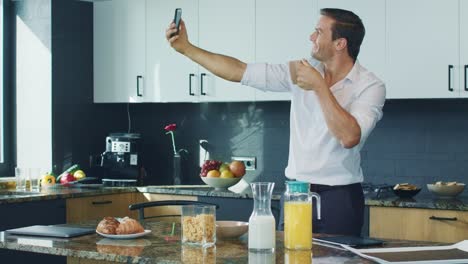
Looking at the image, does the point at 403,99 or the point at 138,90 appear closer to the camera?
the point at 403,99

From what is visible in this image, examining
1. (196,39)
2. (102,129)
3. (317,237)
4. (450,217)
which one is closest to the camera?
(317,237)

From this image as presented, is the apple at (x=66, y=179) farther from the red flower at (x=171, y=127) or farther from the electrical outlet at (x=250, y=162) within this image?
the electrical outlet at (x=250, y=162)

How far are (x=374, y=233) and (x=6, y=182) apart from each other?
2312 millimetres

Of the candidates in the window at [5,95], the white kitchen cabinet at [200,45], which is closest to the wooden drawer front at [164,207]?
the white kitchen cabinet at [200,45]

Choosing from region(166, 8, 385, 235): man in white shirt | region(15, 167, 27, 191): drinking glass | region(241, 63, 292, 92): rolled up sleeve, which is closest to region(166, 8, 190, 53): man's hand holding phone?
region(166, 8, 385, 235): man in white shirt

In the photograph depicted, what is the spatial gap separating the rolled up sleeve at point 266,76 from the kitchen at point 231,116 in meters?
1.39

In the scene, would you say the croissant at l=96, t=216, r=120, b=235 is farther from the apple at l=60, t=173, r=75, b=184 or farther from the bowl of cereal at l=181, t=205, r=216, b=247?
the apple at l=60, t=173, r=75, b=184

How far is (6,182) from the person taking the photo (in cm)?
497

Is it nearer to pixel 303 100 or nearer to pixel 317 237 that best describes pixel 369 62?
pixel 303 100

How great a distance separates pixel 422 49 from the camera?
4.32m

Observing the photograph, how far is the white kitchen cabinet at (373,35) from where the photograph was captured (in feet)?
14.6

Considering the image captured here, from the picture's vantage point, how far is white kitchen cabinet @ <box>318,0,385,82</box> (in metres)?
4.45

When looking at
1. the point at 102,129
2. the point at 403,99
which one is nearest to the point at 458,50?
the point at 403,99

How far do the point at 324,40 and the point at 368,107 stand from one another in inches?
13.0
